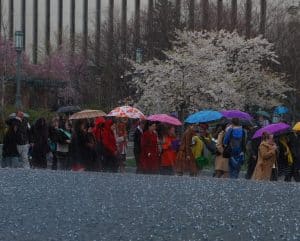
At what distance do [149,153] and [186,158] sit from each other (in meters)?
0.82

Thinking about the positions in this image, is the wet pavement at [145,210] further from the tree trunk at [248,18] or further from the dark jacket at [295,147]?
the tree trunk at [248,18]

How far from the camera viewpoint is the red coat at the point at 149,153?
13391mm

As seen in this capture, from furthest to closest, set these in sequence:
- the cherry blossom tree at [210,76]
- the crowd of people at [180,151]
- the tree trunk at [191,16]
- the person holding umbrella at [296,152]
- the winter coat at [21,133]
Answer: the tree trunk at [191,16] → the cherry blossom tree at [210,76] → the winter coat at [21,133] → the person holding umbrella at [296,152] → the crowd of people at [180,151]

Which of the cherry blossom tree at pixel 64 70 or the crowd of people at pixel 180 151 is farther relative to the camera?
the cherry blossom tree at pixel 64 70

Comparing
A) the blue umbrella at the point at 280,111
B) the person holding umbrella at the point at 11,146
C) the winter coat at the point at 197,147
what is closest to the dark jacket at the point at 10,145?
the person holding umbrella at the point at 11,146

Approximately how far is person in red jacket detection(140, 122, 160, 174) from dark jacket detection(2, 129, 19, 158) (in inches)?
119

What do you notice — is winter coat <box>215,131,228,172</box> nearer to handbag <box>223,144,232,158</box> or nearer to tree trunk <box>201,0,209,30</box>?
handbag <box>223,144,232,158</box>

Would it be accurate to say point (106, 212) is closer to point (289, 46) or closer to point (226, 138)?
point (226, 138)

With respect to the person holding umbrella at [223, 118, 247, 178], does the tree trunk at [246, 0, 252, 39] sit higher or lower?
higher

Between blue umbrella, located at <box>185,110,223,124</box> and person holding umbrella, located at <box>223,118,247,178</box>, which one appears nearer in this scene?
person holding umbrella, located at <box>223,118,247,178</box>

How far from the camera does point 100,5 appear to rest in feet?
210

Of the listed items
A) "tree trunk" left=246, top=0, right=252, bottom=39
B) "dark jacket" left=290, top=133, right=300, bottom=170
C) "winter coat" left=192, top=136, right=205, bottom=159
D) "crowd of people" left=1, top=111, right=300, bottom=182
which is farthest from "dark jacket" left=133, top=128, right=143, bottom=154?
"tree trunk" left=246, top=0, right=252, bottom=39

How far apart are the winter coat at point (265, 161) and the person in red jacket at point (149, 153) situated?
195cm

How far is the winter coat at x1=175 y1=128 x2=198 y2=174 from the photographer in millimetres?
13742
